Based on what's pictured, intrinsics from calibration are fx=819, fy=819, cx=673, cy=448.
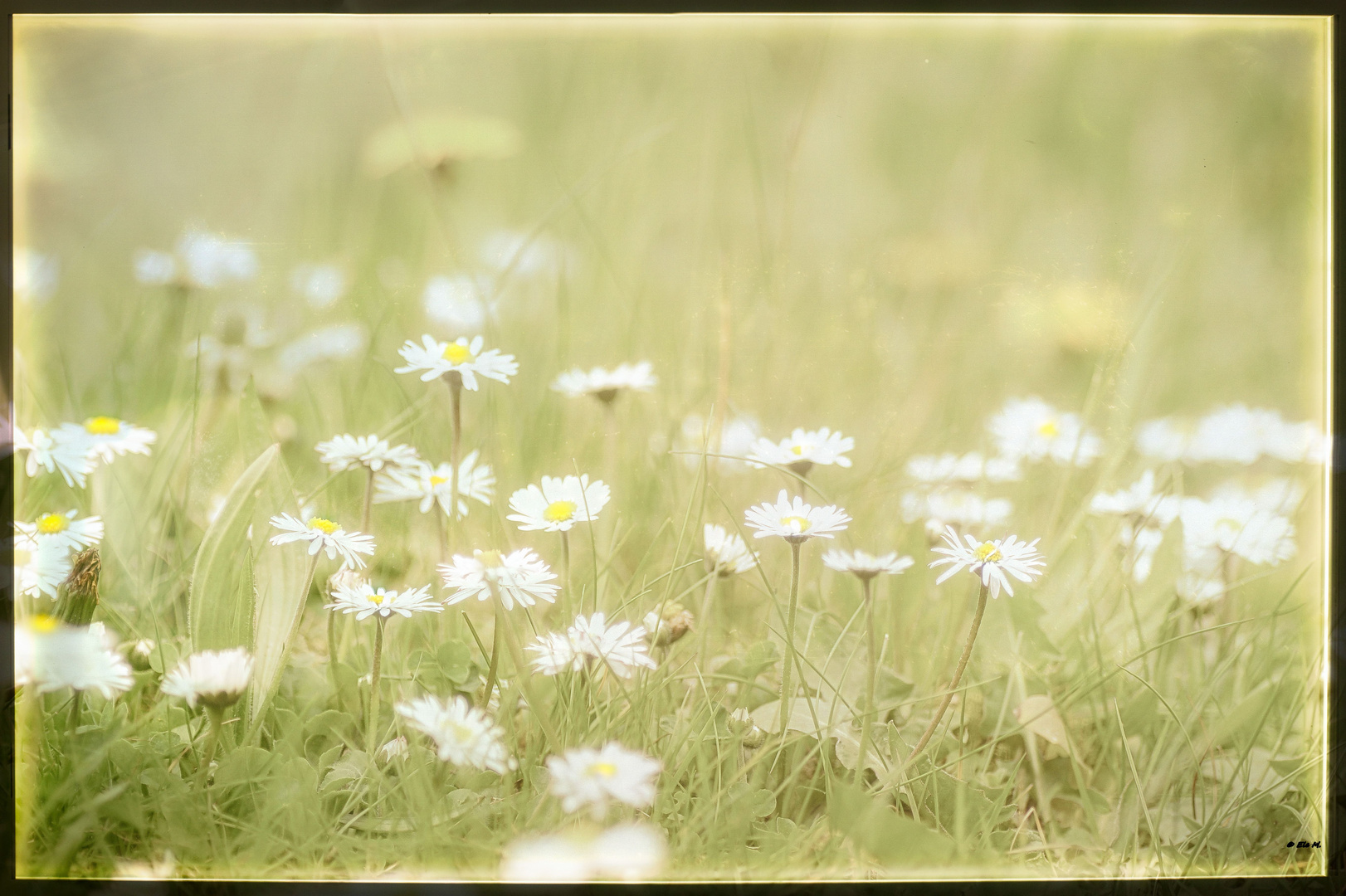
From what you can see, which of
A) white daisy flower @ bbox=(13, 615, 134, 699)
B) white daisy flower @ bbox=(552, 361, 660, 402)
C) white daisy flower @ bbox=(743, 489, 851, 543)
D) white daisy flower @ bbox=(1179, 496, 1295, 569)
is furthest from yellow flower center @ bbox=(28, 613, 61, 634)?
white daisy flower @ bbox=(1179, 496, 1295, 569)

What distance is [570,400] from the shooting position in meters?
0.65

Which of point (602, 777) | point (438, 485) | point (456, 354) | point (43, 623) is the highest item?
point (456, 354)

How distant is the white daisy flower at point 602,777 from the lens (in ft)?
1.97

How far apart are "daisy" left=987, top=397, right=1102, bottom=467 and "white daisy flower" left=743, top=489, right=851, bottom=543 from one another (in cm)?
14

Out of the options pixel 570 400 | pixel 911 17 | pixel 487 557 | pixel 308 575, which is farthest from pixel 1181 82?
pixel 308 575

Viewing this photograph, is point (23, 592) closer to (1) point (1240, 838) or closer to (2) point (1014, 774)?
(2) point (1014, 774)

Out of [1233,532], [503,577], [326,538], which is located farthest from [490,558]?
[1233,532]

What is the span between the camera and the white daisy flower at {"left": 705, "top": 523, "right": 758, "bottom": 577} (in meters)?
0.63

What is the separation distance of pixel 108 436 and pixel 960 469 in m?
0.67

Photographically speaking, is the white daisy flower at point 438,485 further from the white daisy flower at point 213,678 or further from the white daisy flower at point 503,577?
the white daisy flower at point 213,678

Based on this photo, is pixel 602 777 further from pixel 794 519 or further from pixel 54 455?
pixel 54 455

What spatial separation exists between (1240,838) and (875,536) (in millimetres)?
354

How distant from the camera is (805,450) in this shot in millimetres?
640

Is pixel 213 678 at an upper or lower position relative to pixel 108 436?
lower
